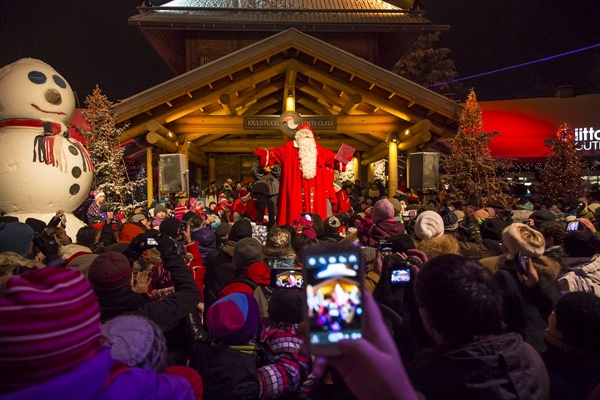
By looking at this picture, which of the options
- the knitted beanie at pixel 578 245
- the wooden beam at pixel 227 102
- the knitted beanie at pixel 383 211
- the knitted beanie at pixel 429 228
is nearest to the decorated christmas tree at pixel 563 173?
the wooden beam at pixel 227 102

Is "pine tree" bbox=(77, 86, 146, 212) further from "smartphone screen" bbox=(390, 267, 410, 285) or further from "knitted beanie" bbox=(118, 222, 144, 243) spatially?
"smartphone screen" bbox=(390, 267, 410, 285)

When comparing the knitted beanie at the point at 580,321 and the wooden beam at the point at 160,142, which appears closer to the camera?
the knitted beanie at the point at 580,321

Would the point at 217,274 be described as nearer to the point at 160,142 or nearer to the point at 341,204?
the point at 341,204

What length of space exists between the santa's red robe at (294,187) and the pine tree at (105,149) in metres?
3.89

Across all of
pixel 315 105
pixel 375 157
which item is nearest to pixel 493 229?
pixel 315 105

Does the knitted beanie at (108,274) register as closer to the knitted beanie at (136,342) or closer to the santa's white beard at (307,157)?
the knitted beanie at (136,342)

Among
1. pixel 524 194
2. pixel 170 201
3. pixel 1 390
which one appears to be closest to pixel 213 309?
pixel 1 390

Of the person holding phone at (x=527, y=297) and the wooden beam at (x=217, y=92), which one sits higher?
the wooden beam at (x=217, y=92)

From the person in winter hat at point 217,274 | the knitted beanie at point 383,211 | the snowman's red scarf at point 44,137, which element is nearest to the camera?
the person in winter hat at point 217,274

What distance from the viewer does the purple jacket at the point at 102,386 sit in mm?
1177

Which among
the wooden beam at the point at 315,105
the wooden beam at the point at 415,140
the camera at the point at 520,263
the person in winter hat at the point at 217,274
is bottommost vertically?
the person in winter hat at the point at 217,274

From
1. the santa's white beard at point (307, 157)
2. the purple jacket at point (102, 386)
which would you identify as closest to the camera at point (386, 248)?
the purple jacket at point (102, 386)

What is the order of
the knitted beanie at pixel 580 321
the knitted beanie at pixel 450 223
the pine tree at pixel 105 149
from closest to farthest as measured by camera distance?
the knitted beanie at pixel 580 321 < the knitted beanie at pixel 450 223 < the pine tree at pixel 105 149

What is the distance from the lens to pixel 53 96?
9195 mm
